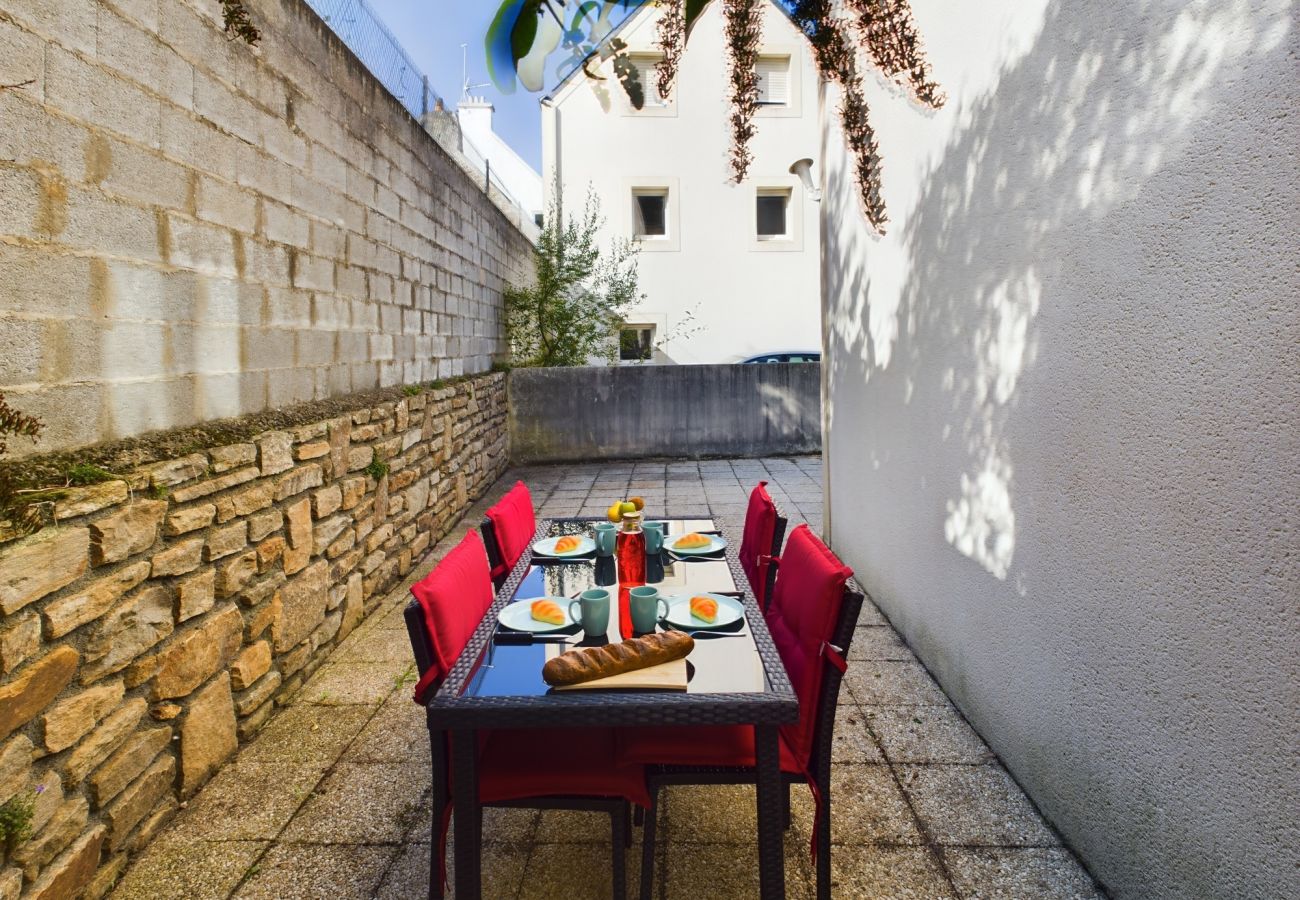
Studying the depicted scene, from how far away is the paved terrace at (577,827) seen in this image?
1875 mm

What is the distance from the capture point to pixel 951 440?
2.73 m

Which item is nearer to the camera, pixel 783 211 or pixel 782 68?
pixel 782 68

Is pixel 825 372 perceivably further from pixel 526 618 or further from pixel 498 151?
pixel 498 151

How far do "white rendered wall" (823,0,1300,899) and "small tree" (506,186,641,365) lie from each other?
622 cm

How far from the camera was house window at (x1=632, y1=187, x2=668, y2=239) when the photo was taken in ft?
37.4

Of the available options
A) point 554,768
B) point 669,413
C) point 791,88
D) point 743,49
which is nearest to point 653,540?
point 554,768

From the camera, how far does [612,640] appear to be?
1.80m

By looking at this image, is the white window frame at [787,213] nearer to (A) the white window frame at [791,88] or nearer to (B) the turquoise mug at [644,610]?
(A) the white window frame at [791,88]

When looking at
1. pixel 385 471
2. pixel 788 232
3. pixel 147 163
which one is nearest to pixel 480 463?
pixel 385 471

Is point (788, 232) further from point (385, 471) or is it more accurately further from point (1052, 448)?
point (1052, 448)

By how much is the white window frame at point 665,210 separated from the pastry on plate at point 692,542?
30.1ft

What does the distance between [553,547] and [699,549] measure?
489mm

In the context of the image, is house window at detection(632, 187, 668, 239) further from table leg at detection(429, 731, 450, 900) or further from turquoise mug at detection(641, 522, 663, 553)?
table leg at detection(429, 731, 450, 900)

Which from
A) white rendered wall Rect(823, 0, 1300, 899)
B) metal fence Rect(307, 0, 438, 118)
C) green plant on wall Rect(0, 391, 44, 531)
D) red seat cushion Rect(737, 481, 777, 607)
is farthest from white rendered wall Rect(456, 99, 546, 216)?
green plant on wall Rect(0, 391, 44, 531)
